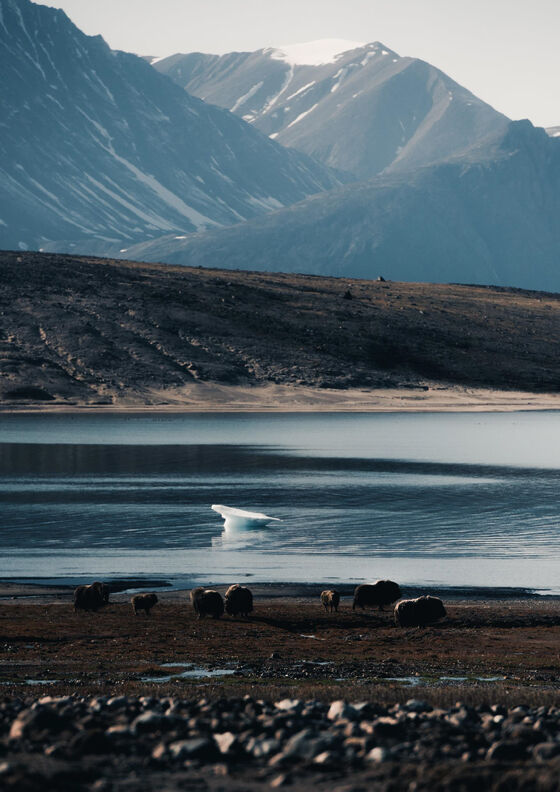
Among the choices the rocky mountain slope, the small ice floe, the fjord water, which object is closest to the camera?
the fjord water

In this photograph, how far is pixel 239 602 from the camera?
26.5 meters

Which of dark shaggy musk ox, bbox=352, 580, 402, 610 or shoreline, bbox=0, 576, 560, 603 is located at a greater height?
dark shaggy musk ox, bbox=352, 580, 402, 610

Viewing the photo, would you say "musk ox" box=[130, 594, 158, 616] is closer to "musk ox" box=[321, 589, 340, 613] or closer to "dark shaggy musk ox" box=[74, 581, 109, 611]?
"dark shaggy musk ox" box=[74, 581, 109, 611]

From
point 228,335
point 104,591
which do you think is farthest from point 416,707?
point 228,335

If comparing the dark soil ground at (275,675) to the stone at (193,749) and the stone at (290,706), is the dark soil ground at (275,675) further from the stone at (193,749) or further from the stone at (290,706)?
the stone at (290,706)

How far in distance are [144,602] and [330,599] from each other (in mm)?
4383

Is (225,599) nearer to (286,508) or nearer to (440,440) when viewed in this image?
(286,508)

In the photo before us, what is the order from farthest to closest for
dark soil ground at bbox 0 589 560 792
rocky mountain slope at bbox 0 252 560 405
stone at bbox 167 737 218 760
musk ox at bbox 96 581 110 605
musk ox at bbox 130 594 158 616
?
rocky mountain slope at bbox 0 252 560 405
musk ox at bbox 96 581 110 605
musk ox at bbox 130 594 158 616
stone at bbox 167 737 218 760
dark soil ground at bbox 0 589 560 792

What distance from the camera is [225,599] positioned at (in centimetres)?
2720

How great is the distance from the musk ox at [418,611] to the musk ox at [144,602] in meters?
5.60

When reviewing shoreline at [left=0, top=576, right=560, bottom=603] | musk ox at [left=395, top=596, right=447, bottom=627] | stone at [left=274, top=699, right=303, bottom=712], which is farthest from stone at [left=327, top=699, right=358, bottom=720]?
shoreline at [left=0, top=576, right=560, bottom=603]

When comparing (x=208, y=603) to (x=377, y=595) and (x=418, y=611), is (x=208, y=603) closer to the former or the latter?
(x=377, y=595)

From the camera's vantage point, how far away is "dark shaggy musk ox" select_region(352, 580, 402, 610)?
27.7 m

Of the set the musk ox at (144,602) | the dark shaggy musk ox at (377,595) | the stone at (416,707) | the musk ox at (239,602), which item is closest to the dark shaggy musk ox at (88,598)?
the musk ox at (144,602)
